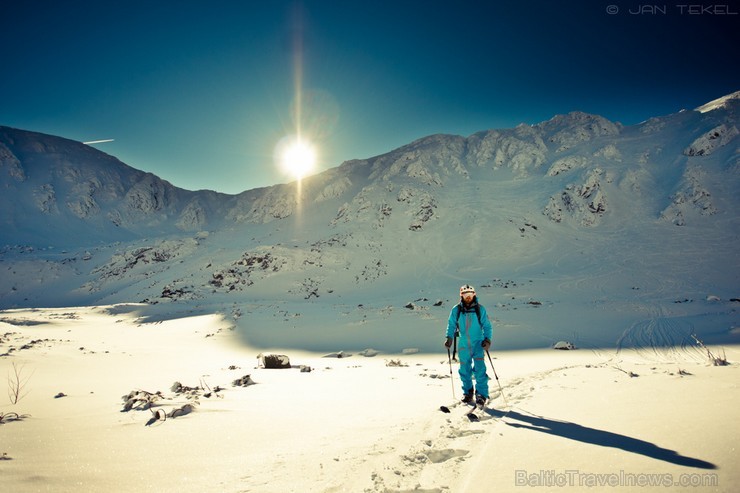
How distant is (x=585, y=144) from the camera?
2064 inches

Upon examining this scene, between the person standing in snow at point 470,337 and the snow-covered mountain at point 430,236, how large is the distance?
8870mm

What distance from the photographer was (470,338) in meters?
5.21

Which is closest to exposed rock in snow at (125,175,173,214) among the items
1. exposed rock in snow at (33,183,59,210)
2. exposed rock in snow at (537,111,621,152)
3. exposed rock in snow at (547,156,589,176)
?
exposed rock in snow at (33,183,59,210)

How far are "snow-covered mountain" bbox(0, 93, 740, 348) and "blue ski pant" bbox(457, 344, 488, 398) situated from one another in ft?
29.1

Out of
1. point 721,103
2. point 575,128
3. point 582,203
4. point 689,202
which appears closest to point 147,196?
point 582,203

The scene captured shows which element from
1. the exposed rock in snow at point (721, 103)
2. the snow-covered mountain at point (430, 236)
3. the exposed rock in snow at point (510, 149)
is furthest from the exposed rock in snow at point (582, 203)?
the exposed rock in snow at point (721, 103)

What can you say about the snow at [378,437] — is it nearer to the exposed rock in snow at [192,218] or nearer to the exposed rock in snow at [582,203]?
the exposed rock in snow at [582,203]

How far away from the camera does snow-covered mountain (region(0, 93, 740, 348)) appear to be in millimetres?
20375

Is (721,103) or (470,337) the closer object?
(470,337)

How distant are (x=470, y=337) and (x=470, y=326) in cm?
17

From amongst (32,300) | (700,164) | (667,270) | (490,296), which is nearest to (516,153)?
(700,164)

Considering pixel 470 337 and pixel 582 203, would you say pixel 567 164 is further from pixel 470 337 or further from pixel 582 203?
pixel 470 337

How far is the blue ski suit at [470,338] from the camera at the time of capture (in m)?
5.06

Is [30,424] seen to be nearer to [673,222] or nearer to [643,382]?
[643,382]
